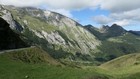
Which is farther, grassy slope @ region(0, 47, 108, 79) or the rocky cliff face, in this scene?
the rocky cliff face

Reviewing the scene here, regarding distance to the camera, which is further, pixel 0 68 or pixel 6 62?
pixel 6 62

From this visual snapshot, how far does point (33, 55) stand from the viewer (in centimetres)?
7981

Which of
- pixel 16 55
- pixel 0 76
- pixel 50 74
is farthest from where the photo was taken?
pixel 16 55

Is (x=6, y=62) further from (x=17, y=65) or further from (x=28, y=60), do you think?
(x=28, y=60)

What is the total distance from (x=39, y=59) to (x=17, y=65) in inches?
663

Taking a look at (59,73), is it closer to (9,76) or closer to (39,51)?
(9,76)

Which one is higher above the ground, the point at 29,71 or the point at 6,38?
the point at 6,38

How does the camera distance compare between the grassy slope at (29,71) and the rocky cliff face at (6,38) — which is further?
the rocky cliff face at (6,38)

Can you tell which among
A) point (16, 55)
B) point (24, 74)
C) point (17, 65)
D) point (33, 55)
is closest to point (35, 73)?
point (24, 74)

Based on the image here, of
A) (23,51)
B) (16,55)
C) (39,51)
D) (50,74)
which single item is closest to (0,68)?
(50,74)

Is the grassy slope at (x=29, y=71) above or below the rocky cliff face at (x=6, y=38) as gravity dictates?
below

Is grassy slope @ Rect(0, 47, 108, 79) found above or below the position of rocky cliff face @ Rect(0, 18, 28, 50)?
below

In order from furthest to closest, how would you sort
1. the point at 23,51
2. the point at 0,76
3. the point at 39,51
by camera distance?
the point at 39,51 → the point at 23,51 → the point at 0,76

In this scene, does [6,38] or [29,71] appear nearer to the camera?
[29,71]
